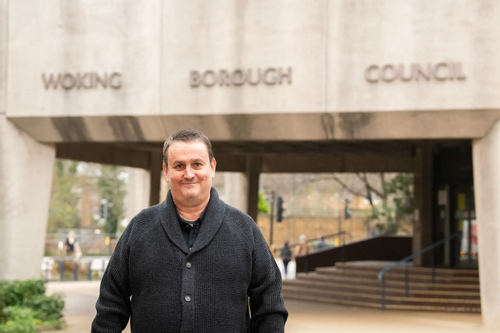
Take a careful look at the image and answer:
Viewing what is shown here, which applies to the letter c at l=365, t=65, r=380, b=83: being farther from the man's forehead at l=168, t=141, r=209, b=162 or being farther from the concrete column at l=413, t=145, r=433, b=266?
the man's forehead at l=168, t=141, r=209, b=162

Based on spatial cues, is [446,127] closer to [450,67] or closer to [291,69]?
[450,67]

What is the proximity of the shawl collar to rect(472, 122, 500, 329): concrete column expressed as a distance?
11479 mm

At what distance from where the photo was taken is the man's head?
356 centimetres

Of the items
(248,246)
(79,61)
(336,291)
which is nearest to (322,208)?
(336,291)

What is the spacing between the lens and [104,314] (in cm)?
364

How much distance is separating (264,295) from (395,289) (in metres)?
16.9

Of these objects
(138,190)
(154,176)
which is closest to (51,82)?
(154,176)

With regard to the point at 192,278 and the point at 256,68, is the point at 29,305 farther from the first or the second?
the point at 192,278

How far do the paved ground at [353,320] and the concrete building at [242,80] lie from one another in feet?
4.59

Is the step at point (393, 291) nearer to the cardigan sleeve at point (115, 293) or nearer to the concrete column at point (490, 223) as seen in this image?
the concrete column at point (490, 223)

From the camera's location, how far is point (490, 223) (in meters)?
14.5

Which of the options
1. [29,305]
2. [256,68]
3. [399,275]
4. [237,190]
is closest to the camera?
[256,68]

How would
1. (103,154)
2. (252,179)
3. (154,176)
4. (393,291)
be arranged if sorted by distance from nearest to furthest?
(393,291) → (103,154) → (154,176) → (252,179)

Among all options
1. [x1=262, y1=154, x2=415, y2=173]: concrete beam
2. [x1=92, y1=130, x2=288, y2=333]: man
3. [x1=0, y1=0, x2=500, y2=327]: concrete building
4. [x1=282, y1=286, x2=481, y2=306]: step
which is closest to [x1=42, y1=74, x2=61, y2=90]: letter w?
[x1=0, y1=0, x2=500, y2=327]: concrete building
